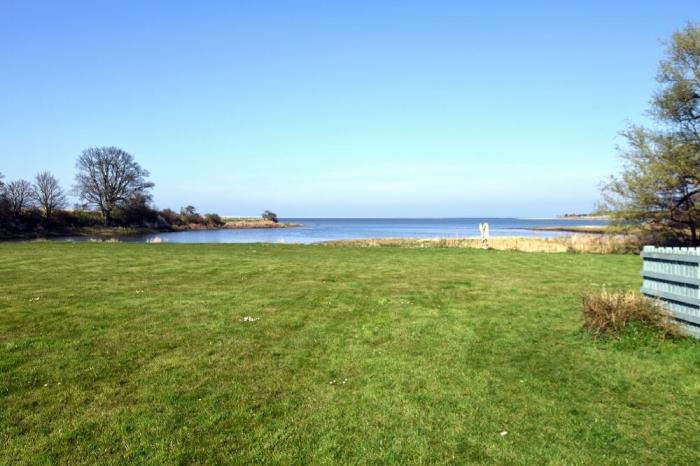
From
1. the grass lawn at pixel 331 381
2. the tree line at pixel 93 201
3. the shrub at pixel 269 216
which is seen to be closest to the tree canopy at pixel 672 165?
the grass lawn at pixel 331 381

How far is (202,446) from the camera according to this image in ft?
17.5

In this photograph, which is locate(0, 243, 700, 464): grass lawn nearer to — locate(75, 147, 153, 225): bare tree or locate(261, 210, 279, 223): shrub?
locate(75, 147, 153, 225): bare tree

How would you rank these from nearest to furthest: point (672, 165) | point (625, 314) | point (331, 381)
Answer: point (331, 381) → point (625, 314) → point (672, 165)

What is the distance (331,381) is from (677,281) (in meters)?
6.84

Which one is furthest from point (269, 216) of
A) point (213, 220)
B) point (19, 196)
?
point (19, 196)

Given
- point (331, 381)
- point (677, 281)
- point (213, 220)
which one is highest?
point (213, 220)

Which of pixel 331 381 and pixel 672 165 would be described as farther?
pixel 672 165

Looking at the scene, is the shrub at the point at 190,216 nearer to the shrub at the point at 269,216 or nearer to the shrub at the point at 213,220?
the shrub at the point at 213,220

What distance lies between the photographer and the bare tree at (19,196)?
67250 mm

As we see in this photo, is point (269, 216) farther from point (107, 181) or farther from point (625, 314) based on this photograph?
point (625, 314)

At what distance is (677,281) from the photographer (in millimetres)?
8773

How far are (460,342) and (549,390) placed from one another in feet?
8.09

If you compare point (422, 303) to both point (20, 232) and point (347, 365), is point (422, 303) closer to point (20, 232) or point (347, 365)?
point (347, 365)

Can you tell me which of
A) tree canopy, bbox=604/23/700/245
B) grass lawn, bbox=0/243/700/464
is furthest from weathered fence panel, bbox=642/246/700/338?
tree canopy, bbox=604/23/700/245
